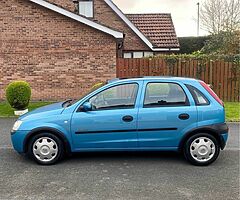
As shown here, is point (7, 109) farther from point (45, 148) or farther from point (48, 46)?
point (45, 148)

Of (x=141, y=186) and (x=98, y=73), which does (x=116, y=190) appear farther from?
(x=98, y=73)

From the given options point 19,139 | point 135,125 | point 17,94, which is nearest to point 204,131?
point 135,125

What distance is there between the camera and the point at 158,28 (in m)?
20.5

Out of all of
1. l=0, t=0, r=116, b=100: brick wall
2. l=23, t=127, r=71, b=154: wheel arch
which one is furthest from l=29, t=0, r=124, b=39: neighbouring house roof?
l=23, t=127, r=71, b=154: wheel arch

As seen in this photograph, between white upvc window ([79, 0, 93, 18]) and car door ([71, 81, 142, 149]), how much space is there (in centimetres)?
1441

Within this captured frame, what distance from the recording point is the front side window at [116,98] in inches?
203

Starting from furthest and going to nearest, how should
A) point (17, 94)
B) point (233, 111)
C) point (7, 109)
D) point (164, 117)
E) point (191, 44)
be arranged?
point (191, 44) → point (7, 109) → point (233, 111) → point (17, 94) → point (164, 117)

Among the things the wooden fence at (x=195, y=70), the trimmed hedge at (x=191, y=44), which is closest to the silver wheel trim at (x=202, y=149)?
the wooden fence at (x=195, y=70)

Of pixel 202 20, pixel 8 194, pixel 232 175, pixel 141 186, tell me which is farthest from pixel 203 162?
pixel 202 20

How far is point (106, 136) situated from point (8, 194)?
1777 mm

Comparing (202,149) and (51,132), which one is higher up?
(51,132)

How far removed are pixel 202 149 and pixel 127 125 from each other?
1.33 m

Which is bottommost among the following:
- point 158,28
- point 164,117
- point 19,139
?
point 19,139

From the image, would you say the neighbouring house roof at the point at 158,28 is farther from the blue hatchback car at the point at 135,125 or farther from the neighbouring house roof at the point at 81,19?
the blue hatchback car at the point at 135,125
